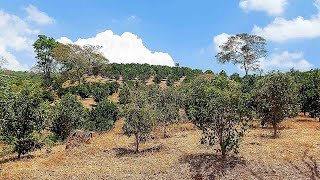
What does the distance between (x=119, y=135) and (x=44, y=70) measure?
75505 mm

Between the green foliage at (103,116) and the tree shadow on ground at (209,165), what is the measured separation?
37.8m

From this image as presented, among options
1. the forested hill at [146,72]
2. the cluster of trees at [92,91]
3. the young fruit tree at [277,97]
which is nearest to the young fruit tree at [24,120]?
the young fruit tree at [277,97]

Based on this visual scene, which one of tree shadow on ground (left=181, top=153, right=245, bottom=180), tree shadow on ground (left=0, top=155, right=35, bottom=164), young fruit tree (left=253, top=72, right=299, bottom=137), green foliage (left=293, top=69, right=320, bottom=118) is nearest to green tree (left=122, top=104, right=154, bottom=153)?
tree shadow on ground (left=181, top=153, right=245, bottom=180)

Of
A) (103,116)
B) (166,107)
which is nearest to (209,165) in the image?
(166,107)

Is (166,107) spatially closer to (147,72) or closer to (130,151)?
(130,151)

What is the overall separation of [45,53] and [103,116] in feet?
161

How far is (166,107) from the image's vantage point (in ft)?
168

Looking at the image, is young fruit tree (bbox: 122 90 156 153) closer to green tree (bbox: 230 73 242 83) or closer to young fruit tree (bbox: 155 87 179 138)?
young fruit tree (bbox: 155 87 179 138)

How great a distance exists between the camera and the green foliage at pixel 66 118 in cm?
5412

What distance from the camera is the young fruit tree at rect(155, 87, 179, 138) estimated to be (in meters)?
49.3

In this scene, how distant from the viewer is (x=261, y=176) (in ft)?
97.6

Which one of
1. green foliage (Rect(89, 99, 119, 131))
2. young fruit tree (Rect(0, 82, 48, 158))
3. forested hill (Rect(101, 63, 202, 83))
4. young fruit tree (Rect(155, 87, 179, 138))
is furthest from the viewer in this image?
forested hill (Rect(101, 63, 202, 83))

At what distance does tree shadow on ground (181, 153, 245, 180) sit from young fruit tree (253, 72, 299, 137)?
10442mm

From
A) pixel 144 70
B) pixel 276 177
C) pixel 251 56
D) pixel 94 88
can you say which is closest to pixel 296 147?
pixel 276 177
